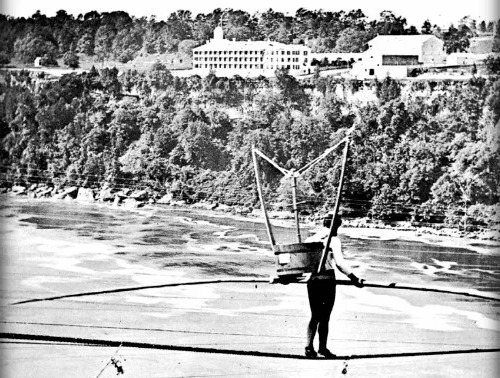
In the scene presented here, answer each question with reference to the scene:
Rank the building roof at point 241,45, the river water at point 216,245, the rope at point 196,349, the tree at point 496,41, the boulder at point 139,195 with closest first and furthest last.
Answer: the rope at point 196,349 < the tree at point 496,41 < the river water at point 216,245 < the building roof at point 241,45 < the boulder at point 139,195

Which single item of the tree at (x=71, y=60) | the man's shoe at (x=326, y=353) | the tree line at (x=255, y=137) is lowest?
the man's shoe at (x=326, y=353)

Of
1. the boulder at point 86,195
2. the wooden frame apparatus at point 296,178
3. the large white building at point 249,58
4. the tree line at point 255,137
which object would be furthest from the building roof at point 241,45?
the boulder at point 86,195

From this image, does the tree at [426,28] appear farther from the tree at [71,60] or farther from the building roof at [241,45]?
the tree at [71,60]

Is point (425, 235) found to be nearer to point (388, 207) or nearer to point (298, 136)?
point (388, 207)

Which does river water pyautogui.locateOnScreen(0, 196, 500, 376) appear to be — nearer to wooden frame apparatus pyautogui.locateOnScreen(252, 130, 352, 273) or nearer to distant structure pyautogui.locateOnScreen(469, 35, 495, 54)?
wooden frame apparatus pyautogui.locateOnScreen(252, 130, 352, 273)

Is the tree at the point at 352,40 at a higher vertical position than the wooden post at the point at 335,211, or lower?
higher

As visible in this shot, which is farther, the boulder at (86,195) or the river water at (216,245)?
the boulder at (86,195)

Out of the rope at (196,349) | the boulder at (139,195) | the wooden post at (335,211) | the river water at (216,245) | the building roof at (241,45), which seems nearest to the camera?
the wooden post at (335,211)
